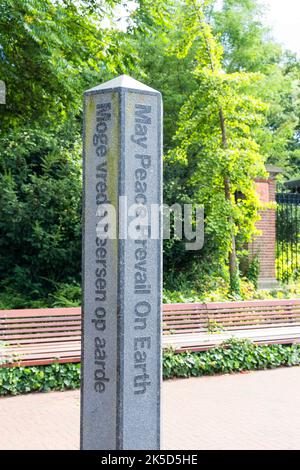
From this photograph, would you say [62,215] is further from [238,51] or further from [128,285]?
[238,51]

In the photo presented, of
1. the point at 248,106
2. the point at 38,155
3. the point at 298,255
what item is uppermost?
the point at 248,106

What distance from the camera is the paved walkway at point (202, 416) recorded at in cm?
592

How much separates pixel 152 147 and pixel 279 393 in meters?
4.34

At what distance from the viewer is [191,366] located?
8.93 m

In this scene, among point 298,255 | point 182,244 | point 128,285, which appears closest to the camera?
point 128,285

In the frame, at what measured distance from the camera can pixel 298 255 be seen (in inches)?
687

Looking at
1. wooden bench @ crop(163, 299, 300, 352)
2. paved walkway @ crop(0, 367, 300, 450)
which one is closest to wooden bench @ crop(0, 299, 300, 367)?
wooden bench @ crop(163, 299, 300, 352)

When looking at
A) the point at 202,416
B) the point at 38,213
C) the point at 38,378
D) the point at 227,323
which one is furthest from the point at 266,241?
the point at 202,416

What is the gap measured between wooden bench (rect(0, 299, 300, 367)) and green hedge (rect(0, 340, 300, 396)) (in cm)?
11

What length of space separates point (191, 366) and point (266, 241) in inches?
261

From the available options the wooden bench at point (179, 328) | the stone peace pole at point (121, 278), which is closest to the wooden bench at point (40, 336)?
the wooden bench at point (179, 328)

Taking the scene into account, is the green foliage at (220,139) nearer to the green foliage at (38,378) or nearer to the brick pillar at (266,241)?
the brick pillar at (266,241)

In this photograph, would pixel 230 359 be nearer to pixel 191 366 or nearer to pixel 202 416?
pixel 191 366
